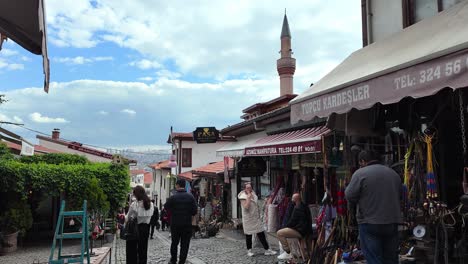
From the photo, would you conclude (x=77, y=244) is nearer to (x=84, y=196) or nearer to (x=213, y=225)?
(x=84, y=196)

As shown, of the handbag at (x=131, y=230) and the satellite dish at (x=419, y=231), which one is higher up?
the satellite dish at (x=419, y=231)

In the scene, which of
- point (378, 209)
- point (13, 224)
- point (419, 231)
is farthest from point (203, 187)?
point (378, 209)

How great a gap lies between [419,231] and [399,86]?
2002 mm

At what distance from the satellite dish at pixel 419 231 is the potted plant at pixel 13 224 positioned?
498 inches

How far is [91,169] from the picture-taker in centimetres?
1493

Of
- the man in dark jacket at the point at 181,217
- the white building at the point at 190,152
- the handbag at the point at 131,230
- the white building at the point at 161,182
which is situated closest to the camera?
the handbag at the point at 131,230

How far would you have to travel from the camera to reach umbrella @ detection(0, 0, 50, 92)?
3.36 m

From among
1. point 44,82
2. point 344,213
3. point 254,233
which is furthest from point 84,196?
point 44,82

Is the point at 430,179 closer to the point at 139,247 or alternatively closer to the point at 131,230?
the point at 131,230

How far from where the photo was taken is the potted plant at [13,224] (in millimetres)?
12797

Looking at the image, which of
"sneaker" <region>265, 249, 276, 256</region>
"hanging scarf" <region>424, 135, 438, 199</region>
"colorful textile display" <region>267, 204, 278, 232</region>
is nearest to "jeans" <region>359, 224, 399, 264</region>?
"hanging scarf" <region>424, 135, 438, 199</region>

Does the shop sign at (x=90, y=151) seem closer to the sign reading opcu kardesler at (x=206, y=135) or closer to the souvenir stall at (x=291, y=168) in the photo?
the sign reading opcu kardesler at (x=206, y=135)

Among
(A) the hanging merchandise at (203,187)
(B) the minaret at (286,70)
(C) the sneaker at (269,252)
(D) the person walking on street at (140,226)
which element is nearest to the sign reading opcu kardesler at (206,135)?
(A) the hanging merchandise at (203,187)

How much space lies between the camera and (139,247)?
23.7 feet
